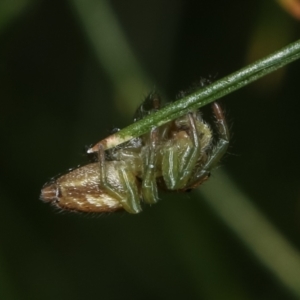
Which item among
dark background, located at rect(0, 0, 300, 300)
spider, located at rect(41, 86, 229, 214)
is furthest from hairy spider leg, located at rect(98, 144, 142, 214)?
dark background, located at rect(0, 0, 300, 300)

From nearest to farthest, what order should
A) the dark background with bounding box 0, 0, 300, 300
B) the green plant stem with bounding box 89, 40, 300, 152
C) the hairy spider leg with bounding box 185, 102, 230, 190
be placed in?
the green plant stem with bounding box 89, 40, 300, 152
the hairy spider leg with bounding box 185, 102, 230, 190
the dark background with bounding box 0, 0, 300, 300

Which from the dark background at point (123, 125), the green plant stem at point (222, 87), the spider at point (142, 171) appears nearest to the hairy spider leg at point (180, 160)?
the spider at point (142, 171)

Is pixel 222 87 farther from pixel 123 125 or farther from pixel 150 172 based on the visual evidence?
pixel 123 125

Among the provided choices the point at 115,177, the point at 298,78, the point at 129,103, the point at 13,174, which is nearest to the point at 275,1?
the point at 298,78

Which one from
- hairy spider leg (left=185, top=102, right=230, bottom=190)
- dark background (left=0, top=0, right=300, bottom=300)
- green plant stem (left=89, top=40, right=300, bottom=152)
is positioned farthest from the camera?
dark background (left=0, top=0, right=300, bottom=300)

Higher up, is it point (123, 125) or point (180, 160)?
point (123, 125)

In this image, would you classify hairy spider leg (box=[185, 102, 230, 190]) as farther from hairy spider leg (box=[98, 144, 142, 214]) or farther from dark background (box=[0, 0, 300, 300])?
dark background (box=[0, 0, 300, 300])

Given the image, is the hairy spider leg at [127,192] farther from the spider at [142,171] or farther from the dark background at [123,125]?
the dark background at [123,125]

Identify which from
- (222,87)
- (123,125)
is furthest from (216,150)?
(123,125)
